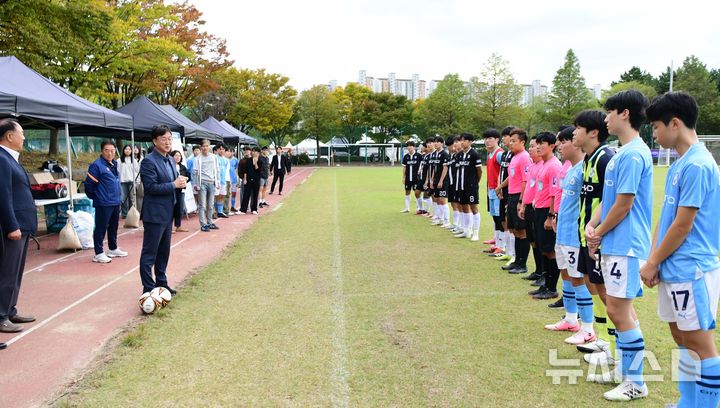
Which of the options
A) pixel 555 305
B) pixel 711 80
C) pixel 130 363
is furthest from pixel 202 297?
pixel 711 80

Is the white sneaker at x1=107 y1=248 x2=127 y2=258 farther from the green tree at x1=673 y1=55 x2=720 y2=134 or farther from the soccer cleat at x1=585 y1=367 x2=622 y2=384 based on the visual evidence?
the green tree at x1=673 y1=55 x2=720 y2=134

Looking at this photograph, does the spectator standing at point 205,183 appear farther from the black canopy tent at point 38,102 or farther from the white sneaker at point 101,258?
the white sneaker at point 101,258

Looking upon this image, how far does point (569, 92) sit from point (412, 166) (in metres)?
48.3

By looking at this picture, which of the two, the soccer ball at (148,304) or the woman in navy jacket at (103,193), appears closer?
the soccer ball at (148,304)

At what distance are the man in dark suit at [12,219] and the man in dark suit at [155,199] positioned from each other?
1.18 meters

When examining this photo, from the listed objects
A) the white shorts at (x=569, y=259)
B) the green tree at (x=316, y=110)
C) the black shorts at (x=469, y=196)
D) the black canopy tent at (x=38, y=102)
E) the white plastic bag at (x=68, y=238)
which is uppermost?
the green tree at (x=316, y=110)

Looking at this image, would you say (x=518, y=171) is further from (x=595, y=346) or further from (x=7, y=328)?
(x=7, y=328)

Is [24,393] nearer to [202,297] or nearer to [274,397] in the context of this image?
[274,397]

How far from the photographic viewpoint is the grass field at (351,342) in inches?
140

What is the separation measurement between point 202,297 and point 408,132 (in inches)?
2359

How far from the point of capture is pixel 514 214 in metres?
7.25

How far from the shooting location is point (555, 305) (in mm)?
5641

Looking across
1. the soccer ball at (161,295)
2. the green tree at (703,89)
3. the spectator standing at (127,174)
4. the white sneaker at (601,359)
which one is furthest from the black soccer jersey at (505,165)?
the green tree at (703,89)

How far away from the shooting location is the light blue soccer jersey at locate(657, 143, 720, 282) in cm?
263
